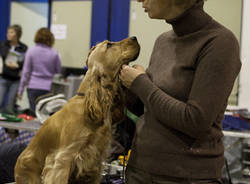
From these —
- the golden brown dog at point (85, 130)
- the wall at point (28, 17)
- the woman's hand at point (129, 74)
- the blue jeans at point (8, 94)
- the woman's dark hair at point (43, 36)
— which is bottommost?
the blue jeans at point (8, 94)

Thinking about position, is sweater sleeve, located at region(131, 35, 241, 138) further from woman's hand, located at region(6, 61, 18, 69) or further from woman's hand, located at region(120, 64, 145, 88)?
woman's hand, located at region(6, 61, 18, 69)

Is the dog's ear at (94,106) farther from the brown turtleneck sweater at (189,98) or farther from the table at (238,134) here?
the table at (238,134)

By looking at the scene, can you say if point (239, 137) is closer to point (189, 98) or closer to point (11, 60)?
point (189, 98)

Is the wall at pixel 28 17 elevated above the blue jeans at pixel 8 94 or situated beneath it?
elevated above

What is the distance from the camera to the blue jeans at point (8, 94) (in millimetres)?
5901

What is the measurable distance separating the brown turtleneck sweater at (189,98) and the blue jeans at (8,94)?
199 inches

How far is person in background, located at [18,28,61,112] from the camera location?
4.96 meters

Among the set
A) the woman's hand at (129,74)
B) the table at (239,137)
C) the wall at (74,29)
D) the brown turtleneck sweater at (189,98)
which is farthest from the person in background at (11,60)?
the brown turtleneck sweater at (189,98)

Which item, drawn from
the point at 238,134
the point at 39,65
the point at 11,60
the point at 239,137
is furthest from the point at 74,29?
the point at 238,134

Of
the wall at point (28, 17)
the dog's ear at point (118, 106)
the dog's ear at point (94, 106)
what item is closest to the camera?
the dog's ear at point (94, 106)

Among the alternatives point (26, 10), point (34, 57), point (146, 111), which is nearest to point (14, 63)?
point (34, 57)

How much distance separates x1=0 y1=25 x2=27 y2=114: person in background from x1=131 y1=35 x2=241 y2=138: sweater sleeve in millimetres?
4849

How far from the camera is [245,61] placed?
11.5 feet

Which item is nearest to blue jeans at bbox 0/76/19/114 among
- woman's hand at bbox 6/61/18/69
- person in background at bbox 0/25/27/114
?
person in background at bbox 0/25/27/114
